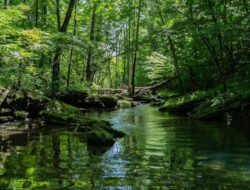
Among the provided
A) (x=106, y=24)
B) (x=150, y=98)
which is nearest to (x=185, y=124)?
(x=150, y=98)

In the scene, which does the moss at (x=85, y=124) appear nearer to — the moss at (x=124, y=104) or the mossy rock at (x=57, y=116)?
the mossy rock at (x=57, y=116)

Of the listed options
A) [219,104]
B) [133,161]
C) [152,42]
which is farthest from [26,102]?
[152,42]

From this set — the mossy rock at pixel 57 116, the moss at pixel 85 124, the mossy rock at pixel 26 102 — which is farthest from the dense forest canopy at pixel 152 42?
the moss at pixel 85 124

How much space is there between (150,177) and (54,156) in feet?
9.91

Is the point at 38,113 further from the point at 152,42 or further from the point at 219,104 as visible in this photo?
the point at 152,42

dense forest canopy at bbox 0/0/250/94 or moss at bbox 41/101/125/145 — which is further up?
dense forest canopy at bbox 0/0/250/94

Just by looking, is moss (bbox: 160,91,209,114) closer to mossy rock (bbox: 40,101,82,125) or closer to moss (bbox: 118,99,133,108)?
moss (bbox: 118,99,133,108)

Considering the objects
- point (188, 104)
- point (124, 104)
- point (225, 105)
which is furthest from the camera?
point (124, 104)

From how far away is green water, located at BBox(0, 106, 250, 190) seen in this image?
23.2 ft

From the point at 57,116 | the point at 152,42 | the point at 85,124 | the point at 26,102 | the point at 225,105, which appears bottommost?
the point at 85,124

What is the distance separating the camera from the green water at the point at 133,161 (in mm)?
7070

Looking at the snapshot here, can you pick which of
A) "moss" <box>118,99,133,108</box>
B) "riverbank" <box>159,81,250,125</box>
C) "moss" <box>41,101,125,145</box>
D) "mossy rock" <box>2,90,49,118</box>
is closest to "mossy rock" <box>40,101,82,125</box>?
"moss" <box>41,101,125,145</box>

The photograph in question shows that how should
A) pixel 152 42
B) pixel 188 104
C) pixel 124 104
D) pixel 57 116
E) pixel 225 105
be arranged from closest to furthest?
pixel 57 116
pixel 225 105
pixel 188 104
pixel 152 42
pixel 124 104

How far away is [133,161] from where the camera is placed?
9.12 metres
